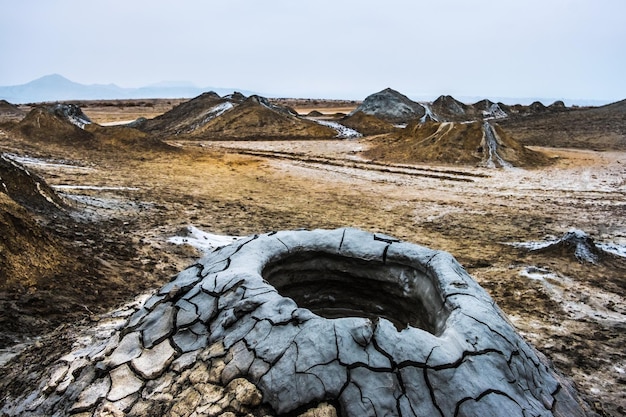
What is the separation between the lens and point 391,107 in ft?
107

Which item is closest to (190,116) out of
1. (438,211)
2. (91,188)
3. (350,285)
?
(91,188)

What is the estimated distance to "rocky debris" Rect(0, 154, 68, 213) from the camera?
18.4 ft

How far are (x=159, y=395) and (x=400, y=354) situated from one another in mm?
1173

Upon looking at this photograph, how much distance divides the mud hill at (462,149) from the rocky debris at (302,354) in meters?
13.0

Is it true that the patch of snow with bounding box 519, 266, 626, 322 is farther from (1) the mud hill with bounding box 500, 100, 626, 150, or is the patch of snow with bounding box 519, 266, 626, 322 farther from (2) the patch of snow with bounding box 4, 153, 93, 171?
(1) the mud hill with bounding box 500, 100, 626, 150

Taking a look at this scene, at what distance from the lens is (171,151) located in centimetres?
1513

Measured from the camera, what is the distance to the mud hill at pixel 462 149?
592 inches

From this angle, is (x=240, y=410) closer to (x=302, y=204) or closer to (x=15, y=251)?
(x=15, y=251)

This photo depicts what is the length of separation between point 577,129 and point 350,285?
25732 millimetres

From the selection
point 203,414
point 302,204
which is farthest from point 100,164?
point 203,414

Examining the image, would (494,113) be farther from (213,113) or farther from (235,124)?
(213,113)

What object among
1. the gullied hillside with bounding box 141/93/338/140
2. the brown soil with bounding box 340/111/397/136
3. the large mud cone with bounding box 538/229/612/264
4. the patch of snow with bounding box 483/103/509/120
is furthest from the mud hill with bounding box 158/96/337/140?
the patch of snow with bounding box 483/103/509/120

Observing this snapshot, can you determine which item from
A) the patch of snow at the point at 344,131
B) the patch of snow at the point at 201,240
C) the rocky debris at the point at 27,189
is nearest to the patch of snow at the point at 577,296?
the patch of snow at the point at 201,240

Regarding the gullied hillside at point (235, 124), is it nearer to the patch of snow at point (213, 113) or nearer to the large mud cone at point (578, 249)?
the patch of snow at point (213, 113)
